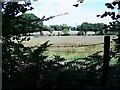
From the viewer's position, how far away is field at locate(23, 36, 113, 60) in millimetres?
6146

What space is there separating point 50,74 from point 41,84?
208 millimetres

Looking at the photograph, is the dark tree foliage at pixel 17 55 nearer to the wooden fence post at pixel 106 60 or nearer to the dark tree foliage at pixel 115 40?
the wooden fence post at pixel 106 60

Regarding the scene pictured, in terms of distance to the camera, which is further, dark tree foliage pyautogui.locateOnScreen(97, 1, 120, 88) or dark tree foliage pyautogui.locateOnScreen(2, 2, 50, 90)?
dark tree foliage pyautogui.locateOnScreen(97, 1, 120, 88)

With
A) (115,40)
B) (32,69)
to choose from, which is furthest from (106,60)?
(32,69)

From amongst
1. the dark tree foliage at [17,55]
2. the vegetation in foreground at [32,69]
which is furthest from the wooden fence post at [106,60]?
the dark tree foliage at [17,55]

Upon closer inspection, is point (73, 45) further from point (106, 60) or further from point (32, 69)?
point (32, 69)

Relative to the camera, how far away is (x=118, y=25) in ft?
18.6

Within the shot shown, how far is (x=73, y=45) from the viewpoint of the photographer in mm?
6820

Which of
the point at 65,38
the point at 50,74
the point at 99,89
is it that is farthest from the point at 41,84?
the point at 65,38

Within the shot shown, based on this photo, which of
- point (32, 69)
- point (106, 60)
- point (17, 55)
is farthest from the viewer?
point (106, 60)

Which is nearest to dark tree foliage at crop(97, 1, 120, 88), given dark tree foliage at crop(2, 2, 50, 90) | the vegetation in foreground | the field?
the vegetation in foreground

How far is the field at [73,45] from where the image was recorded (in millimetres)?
6146

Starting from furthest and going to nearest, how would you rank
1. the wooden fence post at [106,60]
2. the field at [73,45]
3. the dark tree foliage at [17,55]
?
the field at [73,45] → the wooden fence post at [106,60] → the dark tree foliage at [17,55]

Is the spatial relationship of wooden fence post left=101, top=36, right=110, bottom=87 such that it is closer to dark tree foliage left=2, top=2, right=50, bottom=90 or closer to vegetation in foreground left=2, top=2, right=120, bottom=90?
vegetation in foreground left=2, top=2, right=120, bottom=90
